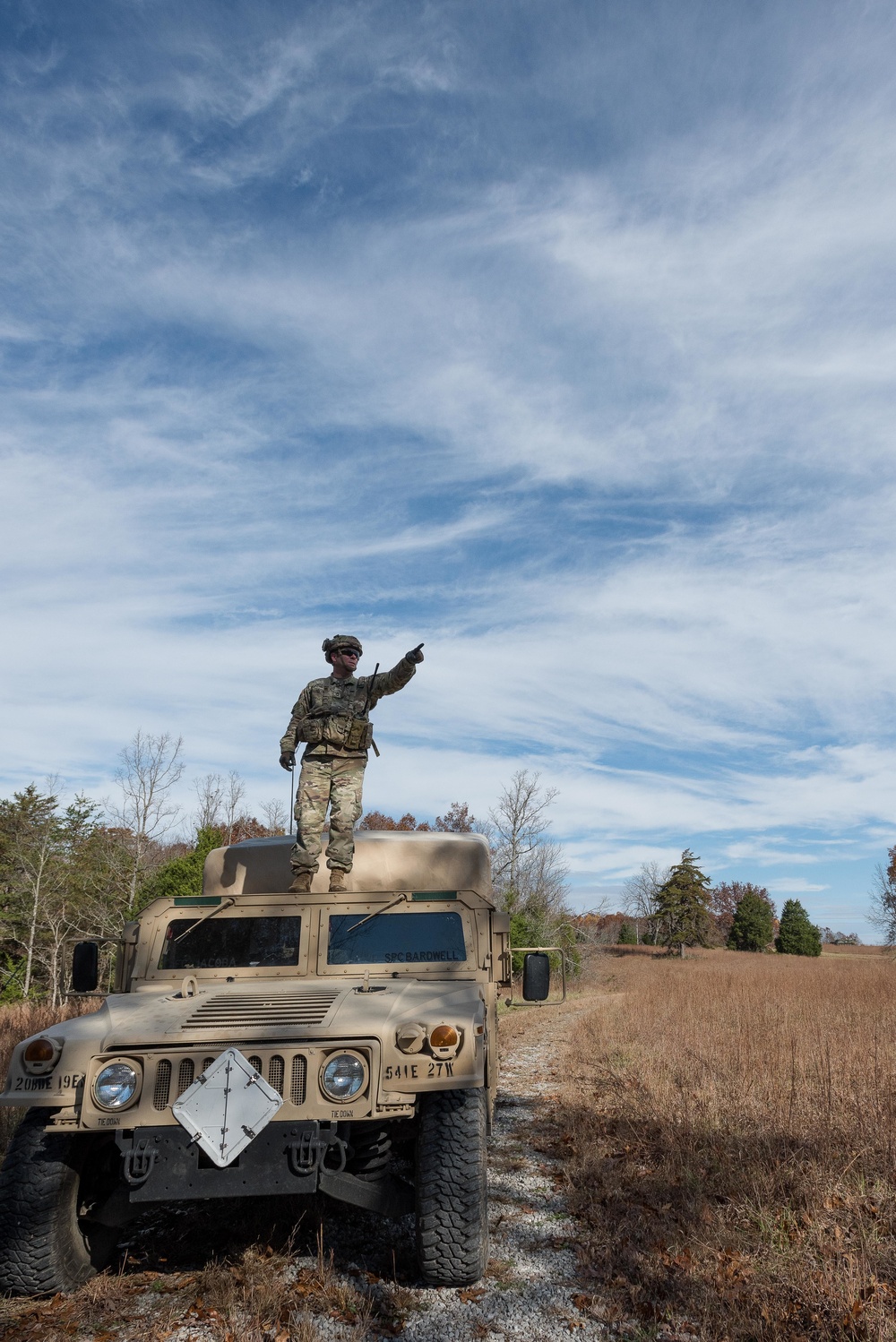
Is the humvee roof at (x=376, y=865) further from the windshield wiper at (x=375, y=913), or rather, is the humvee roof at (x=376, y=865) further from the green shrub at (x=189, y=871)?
the green shrub at (x=189, y=871)

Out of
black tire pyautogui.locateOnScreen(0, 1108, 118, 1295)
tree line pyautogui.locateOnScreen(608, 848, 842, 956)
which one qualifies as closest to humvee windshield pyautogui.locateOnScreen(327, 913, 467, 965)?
black tire pyautogui.locateOnScreen(0, 1108, 118, 1295)

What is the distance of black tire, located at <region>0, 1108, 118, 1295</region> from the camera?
360 cm

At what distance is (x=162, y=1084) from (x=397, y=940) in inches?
70.5

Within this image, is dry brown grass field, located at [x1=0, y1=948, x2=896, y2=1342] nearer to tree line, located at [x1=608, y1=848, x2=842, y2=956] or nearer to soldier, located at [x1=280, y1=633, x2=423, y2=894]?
soldier, located at [x1=280, y1=633, x2=423, y2=894]

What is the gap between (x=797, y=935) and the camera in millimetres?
42844

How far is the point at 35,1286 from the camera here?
3.61m

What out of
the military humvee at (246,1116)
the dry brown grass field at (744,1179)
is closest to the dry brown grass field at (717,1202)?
the dry brown grass field at (744,1179)

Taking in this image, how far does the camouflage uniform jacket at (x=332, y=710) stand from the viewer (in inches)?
253

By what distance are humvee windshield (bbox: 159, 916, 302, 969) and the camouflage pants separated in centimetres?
48

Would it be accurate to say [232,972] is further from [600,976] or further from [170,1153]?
[600,976]

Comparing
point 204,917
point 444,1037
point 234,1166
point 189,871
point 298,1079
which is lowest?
point 234,1166

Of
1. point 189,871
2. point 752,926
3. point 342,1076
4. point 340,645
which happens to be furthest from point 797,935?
point 342,1076

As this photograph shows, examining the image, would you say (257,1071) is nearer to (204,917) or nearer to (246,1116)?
(246,1116)

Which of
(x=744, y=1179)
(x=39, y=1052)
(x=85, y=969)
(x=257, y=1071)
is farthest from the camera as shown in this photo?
(x=85, y=969)
